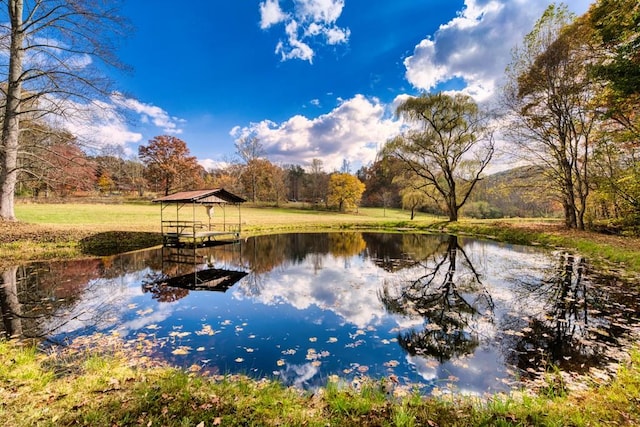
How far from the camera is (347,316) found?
726 centimetres

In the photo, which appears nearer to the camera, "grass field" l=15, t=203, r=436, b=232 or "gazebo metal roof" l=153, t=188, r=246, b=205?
"gazebo metal roof" l=153, t=188, r=246, b=205

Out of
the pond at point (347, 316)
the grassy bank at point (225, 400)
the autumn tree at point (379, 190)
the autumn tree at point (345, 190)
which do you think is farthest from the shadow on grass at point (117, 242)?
the autumn tree at point (379, 190)

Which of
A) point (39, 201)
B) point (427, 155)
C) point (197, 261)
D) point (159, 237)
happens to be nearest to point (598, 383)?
point (197, 261)

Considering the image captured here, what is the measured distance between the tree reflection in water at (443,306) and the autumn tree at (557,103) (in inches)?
559

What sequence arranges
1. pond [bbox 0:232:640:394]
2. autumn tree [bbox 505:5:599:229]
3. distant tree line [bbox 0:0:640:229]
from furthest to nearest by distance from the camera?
1. autumn tree [bbox 505:5:599:229]
2. distant tree line [bbox 0:0:640:229]
3. pond [bbox 0:232:640:394]

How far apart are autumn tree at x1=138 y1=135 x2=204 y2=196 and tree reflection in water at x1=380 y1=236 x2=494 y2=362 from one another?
2131 inches

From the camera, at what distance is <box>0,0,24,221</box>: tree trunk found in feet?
41.4

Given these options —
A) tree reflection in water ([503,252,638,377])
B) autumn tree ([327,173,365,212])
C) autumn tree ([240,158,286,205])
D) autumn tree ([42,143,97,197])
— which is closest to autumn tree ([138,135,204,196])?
autumn tree ([240,158,286,205])

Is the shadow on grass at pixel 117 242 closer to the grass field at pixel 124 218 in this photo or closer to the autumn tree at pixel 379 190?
the grass field at pixel 124 218

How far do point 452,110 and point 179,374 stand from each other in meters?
30.9

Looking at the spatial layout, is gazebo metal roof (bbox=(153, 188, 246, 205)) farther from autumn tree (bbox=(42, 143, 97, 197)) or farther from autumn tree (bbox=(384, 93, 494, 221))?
autumn tree (bbox=(384, 93, 494, 221))

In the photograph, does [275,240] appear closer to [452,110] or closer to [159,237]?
[159,237]

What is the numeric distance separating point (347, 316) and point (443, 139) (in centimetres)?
2725

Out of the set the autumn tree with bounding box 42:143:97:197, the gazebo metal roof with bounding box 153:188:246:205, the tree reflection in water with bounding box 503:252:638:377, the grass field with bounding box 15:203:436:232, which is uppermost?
the autumn tree with bounding box 42:143:97:197
